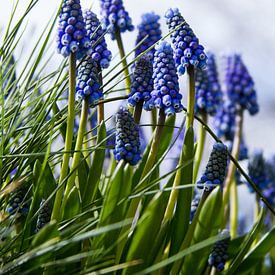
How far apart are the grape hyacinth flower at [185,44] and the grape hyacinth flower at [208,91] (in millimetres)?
672

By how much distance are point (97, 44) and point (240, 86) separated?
104 centimetres

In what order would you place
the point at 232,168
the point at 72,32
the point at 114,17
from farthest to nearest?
the point at 232,168 < the point at 114,17 < the point at 72,32

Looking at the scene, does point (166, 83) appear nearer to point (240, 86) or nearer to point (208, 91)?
point (208, 91)

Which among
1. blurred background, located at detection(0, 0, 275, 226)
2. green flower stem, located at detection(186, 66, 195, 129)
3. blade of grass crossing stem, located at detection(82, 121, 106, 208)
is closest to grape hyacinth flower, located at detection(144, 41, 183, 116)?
green flower stem, located at detection(186, 66, 195, 129)

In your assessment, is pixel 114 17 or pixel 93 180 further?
pixel 114 17

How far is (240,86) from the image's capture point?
263 cm

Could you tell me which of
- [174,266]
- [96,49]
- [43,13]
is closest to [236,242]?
[174,266]

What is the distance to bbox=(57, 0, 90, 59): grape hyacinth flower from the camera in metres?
1.43

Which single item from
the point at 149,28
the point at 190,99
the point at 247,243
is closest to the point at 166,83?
the point at 190,99

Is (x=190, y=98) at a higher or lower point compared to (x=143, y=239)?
higher

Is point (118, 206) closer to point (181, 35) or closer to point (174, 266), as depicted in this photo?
point (174, 266)

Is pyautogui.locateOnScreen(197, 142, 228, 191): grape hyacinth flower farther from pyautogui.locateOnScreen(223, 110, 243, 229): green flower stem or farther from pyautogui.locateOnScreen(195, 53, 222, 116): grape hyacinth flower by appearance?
pyautogui.locateOnScreen(195, 53, 222, 116): grape hyacinth flower

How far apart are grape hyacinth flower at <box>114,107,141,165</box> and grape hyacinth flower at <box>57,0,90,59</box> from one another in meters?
0.12

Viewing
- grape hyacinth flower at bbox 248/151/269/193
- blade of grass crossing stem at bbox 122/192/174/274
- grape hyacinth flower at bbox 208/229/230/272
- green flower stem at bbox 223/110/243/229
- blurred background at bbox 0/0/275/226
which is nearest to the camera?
blade of grass crossing stem at bbox 122/192/174/274
